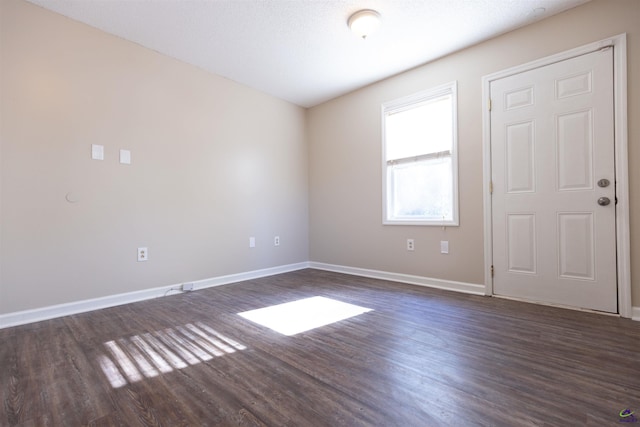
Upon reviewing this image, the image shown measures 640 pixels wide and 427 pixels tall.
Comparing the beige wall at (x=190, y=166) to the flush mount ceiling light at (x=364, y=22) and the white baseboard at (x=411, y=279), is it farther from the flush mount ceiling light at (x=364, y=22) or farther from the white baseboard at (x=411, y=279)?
the flush mount ceiling light at (x=364, y=22)

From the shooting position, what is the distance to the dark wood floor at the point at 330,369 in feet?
3.88

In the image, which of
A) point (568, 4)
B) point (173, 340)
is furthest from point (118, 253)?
point (568, 4)

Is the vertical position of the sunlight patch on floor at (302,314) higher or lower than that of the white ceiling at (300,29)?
lower

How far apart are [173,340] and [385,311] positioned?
63.1 inches

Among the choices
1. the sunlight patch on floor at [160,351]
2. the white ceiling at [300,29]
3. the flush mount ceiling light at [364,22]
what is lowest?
the sunlight patch on floor at [160,351]

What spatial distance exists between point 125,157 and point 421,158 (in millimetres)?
3109

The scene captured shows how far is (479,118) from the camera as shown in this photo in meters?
2.94

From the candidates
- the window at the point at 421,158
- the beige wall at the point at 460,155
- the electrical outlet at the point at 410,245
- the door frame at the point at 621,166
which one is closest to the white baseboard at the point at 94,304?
the beige wall at the point at 460,155

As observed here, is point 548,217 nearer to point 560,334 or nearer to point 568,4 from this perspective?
point 560,334

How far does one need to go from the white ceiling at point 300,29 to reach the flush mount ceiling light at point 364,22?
0.15ft

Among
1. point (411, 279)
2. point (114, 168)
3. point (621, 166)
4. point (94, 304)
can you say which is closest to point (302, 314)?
point (411, 279)

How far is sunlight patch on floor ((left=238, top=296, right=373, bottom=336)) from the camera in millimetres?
2152

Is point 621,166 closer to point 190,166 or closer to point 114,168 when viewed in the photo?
point 190,166

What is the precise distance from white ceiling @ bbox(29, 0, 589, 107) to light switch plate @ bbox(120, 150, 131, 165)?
1092 millimetres
